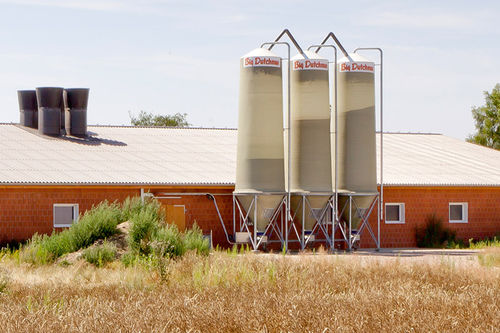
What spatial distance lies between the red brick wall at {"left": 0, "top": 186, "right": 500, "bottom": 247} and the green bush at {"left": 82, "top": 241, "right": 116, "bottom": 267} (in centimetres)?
513

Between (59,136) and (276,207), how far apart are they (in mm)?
9863

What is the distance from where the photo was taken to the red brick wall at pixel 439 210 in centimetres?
3416

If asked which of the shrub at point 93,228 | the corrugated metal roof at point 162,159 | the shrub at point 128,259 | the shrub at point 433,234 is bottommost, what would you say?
the shrub at point 433,234

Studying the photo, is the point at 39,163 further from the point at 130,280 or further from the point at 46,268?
the point at 130,280

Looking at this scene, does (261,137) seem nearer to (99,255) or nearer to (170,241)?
(170,241)

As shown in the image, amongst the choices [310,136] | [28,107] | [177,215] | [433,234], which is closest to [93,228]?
[177,215]

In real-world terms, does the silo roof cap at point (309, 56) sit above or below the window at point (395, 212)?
above

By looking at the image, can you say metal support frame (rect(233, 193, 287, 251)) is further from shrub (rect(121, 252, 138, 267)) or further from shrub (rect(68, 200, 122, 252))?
shrub (rect(121, 252, 138, 267))

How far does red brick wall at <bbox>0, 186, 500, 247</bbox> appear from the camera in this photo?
28453 mm

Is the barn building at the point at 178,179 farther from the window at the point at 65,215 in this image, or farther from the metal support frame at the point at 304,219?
the metal support frame at the point at 304,219

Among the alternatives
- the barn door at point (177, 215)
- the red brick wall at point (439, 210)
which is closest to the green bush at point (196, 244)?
the barn door at point (177, 215)

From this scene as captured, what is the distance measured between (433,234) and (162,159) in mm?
10960

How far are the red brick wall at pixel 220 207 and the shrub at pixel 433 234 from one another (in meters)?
0.24

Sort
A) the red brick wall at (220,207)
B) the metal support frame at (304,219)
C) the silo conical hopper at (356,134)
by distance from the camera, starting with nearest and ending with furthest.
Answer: the red brick wall at (220,207)
the metal support frame at (304,219)
the silo conical hopper at (356,134)
